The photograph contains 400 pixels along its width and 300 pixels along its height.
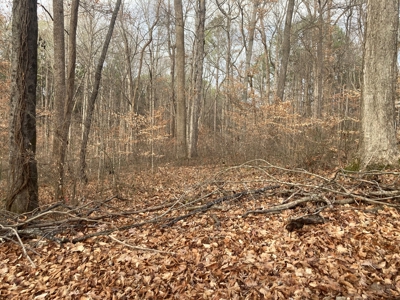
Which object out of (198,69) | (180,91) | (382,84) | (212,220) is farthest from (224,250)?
(198,69)

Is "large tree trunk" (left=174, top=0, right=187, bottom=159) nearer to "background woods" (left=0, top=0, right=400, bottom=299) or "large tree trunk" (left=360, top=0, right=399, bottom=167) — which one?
"background woods" (left=0, top=0, right=400, bottom=299)

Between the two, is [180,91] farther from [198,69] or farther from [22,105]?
[22,105]

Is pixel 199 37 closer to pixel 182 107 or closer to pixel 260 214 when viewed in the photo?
pixel 182 107

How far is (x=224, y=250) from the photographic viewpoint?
11.0ft

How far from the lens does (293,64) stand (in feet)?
91.4

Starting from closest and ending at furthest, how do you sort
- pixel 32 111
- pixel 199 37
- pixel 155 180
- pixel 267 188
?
pixel 32 111
pixel 267 188
pixel 155 180
pixel 199 37

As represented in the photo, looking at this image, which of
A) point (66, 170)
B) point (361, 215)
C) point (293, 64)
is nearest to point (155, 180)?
point (66, 170)

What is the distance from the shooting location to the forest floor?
104 inches

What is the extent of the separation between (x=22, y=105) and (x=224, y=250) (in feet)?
14.1

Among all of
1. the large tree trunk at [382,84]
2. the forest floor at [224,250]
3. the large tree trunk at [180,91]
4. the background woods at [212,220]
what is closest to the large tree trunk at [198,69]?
the large tree trunk at [180,91]

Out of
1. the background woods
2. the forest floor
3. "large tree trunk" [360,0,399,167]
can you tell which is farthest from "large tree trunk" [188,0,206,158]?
"large tree trunk" [360,0,399,167]

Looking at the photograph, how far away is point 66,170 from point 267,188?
4.23 metres

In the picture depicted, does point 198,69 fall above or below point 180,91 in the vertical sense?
above

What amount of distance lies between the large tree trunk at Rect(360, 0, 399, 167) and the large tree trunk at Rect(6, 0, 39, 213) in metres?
6.21
